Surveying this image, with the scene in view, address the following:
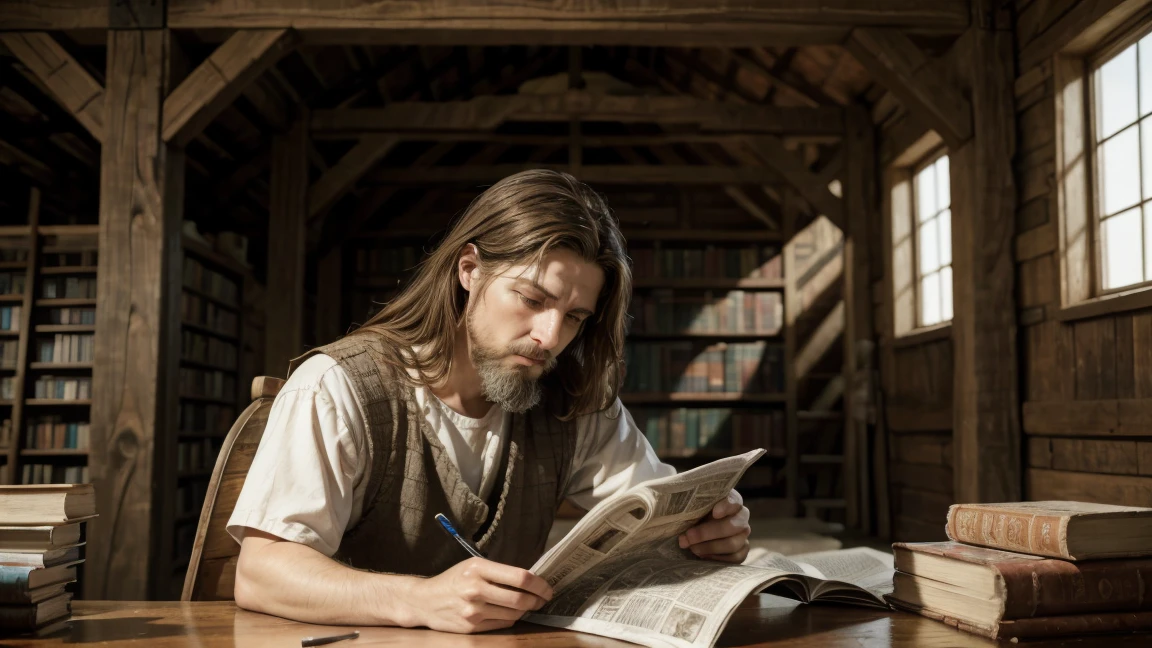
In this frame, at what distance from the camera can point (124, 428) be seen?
390 centimetres

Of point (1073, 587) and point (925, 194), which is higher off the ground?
point (925, 194)

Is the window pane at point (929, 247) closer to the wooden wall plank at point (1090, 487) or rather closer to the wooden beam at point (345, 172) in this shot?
the wooden wall plank at point (1090, 487)

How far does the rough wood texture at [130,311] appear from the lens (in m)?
3.87

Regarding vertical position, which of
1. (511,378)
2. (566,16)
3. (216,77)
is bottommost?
(511,378)

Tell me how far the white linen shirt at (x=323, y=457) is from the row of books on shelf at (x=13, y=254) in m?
5.12

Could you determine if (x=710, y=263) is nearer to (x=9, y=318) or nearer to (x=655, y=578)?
(x=9, y=318)

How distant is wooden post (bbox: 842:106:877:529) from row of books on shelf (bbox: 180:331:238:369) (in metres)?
4.20

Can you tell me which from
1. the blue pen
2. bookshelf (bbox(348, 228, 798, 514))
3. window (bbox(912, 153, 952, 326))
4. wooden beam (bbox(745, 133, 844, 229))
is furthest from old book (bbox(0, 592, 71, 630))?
bookshelf (bbox(348, 228, 798, 514))

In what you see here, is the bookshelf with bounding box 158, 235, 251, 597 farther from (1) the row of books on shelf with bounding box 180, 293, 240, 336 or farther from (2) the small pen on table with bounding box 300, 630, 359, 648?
(2) the small pen on table with bounding box 300, 630, 359, 648

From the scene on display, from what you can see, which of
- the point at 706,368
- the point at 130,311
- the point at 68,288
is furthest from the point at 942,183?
the point at 68,288

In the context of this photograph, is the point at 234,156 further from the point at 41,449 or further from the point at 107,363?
the point at 107,363

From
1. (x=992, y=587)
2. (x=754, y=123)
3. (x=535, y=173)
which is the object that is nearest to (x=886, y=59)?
(x=754, y=123)

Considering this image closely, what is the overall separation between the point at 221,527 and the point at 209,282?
17.6 ft

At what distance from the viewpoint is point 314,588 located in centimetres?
129
